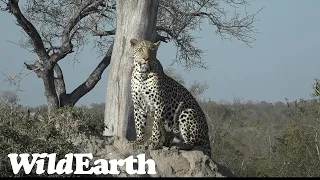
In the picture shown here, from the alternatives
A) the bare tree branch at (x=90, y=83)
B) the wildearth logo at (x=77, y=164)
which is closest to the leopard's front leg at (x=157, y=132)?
the wildearth logo at (x=77, y=164)

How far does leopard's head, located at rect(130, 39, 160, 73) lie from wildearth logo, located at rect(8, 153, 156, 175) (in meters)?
1.35

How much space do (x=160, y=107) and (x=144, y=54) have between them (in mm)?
809

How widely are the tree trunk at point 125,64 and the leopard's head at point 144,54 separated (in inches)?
134

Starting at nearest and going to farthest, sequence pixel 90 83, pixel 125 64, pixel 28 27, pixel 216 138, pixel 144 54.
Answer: pixel 144 54
pixel 125 64
pixel 28 27
pixel 90 83
pixel 216 138

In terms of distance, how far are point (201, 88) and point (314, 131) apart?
1354 centimetres

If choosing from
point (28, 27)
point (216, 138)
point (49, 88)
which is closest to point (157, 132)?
point (49, 88)

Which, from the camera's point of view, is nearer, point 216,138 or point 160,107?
point 160,107

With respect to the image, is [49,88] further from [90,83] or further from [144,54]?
[144,54]

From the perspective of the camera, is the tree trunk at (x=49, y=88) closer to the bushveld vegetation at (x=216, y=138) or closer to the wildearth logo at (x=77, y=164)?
the bushveld vegetation at (x=216, y=138)

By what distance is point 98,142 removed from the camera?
9.10 m

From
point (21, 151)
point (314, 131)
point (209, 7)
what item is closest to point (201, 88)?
point (209, 7)

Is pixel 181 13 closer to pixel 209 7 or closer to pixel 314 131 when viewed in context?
pixel 209 7

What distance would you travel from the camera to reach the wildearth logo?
25.5 ft

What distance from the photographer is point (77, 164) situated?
8.11m
